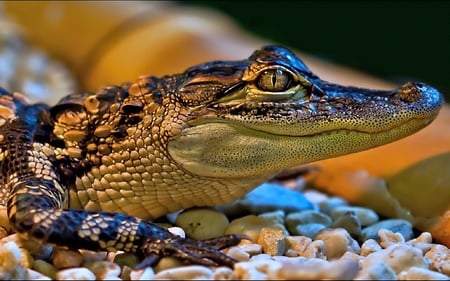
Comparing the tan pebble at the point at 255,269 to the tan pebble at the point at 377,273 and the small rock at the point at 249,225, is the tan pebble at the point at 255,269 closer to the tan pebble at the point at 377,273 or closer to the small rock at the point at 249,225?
the tan pebble at the point at 377,273

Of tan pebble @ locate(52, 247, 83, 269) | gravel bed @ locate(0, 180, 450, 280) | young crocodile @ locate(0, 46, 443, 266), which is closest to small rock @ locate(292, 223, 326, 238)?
gravel bed @ locate(0, 180, 450, 280)

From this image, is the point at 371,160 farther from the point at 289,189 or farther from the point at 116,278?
the point at 116,278

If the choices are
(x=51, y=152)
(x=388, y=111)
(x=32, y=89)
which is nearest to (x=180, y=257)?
(x=51, y=152)

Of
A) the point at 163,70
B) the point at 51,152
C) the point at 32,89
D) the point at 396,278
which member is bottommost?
the point at 396,278

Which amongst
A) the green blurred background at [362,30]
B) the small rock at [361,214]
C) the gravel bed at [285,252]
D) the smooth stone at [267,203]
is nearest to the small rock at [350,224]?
the gravel bed at [285,252]

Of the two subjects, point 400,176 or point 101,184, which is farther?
point 400,176

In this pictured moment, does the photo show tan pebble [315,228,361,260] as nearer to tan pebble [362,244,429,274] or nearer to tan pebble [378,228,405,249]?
tan pebble [378,228,405,249]
